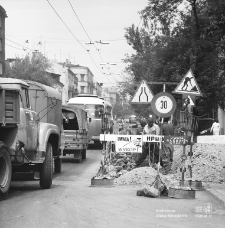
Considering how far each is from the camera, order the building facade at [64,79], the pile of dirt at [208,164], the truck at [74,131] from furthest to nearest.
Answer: the building facade at [64,79], the truck at [74,131], the pile of dirt at [208,164]

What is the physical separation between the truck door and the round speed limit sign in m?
2.73

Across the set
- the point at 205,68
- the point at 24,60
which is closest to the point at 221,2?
the point at 205,68

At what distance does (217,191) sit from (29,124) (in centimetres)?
429

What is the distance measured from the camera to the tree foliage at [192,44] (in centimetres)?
2352

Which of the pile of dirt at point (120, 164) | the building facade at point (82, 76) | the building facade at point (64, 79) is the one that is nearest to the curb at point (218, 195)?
the pile of dirt at point (120, 164)

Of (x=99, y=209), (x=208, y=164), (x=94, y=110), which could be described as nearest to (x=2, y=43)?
(x=94, y=110)

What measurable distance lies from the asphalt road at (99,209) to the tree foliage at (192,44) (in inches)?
509

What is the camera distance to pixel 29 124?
10.9m

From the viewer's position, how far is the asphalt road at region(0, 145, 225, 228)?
7703 millimetres

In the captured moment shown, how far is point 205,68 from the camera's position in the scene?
24.7 metres

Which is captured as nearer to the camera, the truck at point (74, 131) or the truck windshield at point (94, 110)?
the truck at point (74, 131)

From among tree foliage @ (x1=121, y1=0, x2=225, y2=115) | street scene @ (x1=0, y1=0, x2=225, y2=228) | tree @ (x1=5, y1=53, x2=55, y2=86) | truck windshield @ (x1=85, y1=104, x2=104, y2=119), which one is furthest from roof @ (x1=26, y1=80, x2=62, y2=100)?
tree @ (x1=5, y1=53, x2=55, y2=86)

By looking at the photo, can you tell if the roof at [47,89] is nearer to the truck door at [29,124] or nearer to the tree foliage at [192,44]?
the truck door at [29,124]

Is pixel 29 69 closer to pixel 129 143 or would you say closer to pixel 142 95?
pixel 142 95
